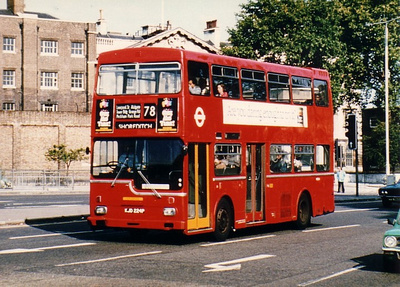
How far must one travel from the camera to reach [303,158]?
72.7 ft

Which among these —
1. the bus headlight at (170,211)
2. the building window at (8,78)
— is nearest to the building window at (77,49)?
the building window at (8,78)

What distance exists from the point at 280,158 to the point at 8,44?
51.8m

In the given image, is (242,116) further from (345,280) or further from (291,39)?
(291,39)

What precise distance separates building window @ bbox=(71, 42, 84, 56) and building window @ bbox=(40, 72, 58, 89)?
2730mm

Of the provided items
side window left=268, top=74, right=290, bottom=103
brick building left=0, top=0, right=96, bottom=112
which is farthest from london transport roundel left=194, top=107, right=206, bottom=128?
brick building left=0, top=0, right=96, bottom=112

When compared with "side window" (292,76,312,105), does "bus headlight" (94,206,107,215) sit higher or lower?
lower

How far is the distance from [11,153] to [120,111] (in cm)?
4843

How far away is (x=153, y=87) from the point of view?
1702cm

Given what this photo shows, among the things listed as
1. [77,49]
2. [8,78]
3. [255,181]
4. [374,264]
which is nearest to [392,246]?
[374,264]

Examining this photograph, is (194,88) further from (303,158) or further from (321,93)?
(321,93)

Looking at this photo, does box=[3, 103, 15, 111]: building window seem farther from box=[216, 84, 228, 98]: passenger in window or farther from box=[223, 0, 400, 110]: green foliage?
box=[216, 84, 228, 98]: passenger in window

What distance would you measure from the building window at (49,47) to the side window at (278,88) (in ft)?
169

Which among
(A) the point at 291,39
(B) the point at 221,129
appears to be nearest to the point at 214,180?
(B) the point at 221,129

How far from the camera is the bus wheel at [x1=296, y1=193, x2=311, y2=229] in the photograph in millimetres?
21953
